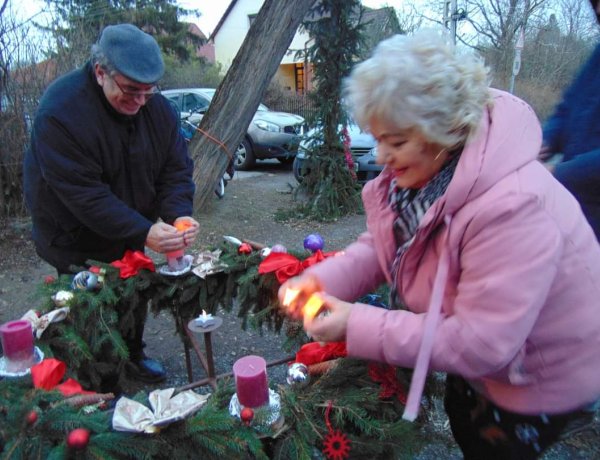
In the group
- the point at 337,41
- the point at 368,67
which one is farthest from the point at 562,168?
the point at 337,41

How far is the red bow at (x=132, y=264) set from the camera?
2411 millimetres

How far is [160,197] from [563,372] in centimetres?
203

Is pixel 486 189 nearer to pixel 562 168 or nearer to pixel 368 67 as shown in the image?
pixel 368 67

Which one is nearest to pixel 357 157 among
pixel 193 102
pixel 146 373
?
pixel 193 102

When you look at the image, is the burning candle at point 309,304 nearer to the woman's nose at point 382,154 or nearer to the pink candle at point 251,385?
the pink candle at point 251,385

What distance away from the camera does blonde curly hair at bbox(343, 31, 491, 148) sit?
1.09 m

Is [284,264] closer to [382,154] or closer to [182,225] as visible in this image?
[182,225]

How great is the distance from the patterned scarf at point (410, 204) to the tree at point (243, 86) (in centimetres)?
483

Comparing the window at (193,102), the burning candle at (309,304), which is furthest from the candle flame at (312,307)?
the window at (193,102)

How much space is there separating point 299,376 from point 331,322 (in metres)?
0.60

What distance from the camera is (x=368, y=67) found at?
1148 mm

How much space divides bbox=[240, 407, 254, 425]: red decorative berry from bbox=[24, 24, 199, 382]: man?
3.50 ft

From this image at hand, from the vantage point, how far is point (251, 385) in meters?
1.52

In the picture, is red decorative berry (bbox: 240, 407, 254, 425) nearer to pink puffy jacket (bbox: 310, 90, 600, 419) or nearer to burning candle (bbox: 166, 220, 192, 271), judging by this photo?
pink puffy jacket (bbox: 310, 90, 600, 419)
